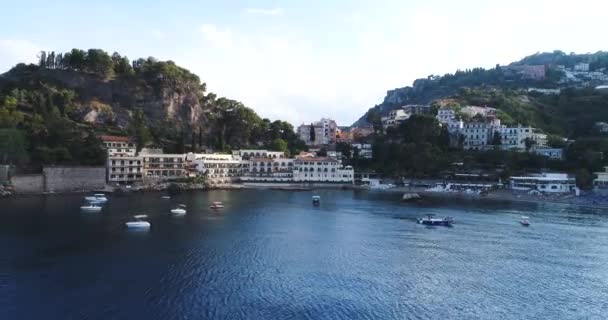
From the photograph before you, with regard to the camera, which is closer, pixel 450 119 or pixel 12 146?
pixel 12 146

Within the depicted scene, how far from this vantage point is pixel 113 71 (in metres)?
94.1

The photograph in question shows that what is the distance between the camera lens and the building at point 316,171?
86125 millimetres

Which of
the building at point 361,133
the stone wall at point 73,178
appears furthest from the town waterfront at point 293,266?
the building at point 361,133

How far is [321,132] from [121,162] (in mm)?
53174

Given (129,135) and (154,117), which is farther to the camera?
(154,117)

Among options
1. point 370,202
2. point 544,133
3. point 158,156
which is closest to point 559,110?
point 544,133

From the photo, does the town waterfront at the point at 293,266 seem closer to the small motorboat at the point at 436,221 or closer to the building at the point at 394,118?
the small motorboat at the point at 436,221

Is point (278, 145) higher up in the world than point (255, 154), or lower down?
higher up

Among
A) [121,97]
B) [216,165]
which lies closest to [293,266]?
[216,165]

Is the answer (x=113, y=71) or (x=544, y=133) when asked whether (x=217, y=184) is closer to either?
(x=113, y=71)

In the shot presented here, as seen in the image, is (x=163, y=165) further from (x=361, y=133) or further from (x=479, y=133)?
(x=479, y=133)

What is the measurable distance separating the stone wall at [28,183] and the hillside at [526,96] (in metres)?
70.5

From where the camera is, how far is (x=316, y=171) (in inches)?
3401

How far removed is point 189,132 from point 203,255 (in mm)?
68193
